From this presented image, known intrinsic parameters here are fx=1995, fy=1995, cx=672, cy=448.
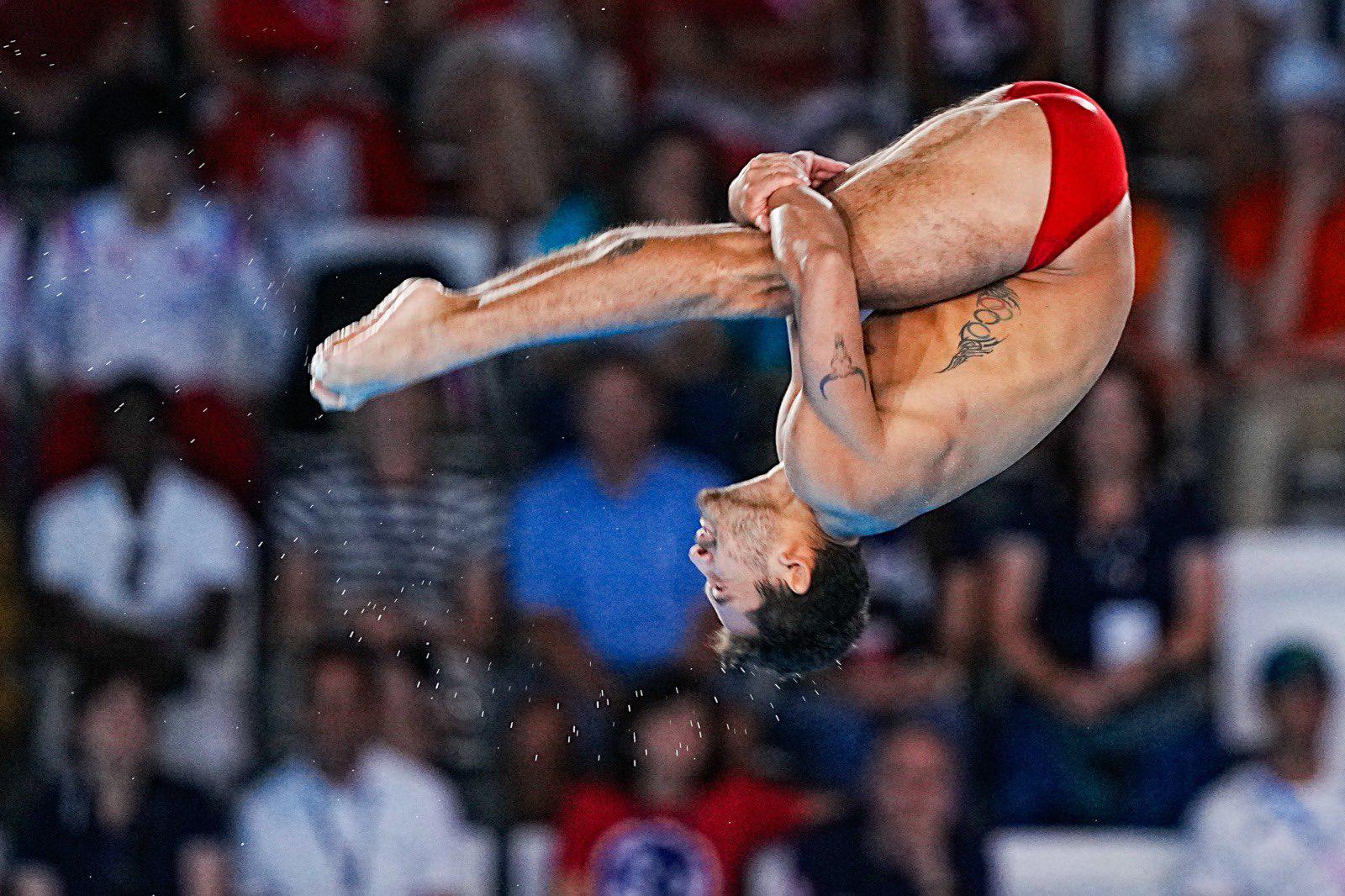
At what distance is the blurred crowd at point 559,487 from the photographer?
630 cm

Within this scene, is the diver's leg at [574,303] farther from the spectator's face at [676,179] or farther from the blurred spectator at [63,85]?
the blurred spectator at [63,85]

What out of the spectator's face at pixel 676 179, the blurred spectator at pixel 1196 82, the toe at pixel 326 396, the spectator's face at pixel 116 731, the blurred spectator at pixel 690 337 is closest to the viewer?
the toe at pixel 326 396

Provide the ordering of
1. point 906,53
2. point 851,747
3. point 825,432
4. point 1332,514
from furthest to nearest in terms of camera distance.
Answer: point 906,53 < point 1332,514 < point 851,747 < point 825,432

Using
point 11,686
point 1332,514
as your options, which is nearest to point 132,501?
point 11,686

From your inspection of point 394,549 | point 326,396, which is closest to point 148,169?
point 394,549

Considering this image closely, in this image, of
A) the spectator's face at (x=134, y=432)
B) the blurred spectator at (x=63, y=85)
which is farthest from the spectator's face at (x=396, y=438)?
the blurred spectator at (x=63, y=85)

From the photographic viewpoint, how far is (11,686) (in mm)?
6590

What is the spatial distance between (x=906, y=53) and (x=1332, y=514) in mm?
2251

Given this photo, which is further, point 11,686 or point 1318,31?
point 1318,31

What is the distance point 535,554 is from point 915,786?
1.45m

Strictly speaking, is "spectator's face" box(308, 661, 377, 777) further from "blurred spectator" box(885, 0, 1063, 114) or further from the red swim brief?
the red swim brief

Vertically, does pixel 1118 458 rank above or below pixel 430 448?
below

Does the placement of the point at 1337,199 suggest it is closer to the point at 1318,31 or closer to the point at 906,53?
the point at 1318,31

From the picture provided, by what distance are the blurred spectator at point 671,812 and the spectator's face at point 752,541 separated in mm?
1816
